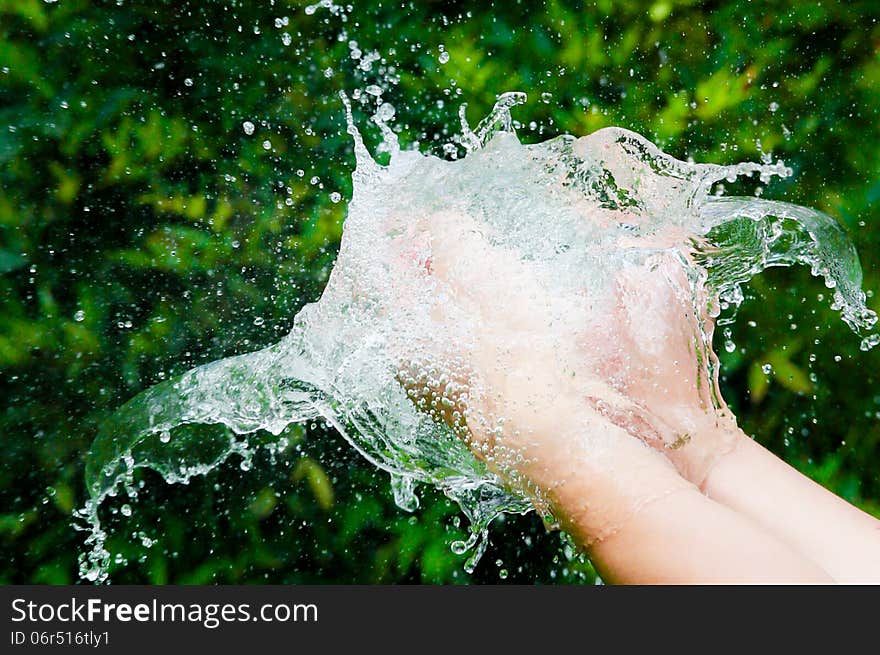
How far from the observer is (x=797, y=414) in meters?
1.89

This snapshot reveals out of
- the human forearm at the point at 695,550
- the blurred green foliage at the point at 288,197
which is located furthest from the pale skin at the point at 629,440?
the blurred green foliage at the point at 288,197

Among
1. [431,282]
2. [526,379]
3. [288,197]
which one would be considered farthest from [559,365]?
[288,197]

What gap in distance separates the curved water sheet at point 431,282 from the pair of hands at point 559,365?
0.5 inches

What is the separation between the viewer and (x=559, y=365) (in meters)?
1.15

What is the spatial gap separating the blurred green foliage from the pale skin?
59 centimetres

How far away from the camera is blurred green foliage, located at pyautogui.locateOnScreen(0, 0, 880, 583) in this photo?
1640mm

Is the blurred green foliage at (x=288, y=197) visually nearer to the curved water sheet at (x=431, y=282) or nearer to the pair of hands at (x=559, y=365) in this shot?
the curved water sheet at (x=431, y=282)

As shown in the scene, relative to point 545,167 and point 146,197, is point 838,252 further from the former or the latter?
point 146,197

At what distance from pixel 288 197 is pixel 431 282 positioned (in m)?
0.73

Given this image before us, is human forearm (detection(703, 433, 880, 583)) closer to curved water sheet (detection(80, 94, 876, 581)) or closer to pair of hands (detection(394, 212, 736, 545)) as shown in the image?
pair of hands (detection(394, 212, 736, 545))

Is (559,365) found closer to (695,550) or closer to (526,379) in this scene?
(526,379)

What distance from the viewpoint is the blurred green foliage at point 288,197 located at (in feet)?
5.38

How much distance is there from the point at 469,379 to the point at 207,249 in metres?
0.83

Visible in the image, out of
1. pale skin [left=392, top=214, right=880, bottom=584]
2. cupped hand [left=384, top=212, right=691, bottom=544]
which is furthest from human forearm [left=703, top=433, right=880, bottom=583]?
cupped hand [left=384, top=212, right=691, bottom=544]
